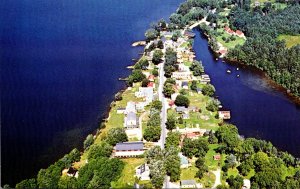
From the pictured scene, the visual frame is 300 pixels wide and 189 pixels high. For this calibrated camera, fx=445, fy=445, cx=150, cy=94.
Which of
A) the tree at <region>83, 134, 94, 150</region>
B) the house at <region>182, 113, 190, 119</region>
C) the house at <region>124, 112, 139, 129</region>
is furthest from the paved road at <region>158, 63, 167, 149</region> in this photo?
the tree at <region>83, 134, 94, 150</region>

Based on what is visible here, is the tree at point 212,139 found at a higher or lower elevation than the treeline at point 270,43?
lower

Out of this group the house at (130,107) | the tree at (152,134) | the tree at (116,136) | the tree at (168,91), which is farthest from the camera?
the tree at (168,91)

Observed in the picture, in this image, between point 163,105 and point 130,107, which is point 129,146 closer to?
point 130,107

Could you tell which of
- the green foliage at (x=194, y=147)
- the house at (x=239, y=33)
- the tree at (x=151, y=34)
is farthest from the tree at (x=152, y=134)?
the house at (x=239, y=33)

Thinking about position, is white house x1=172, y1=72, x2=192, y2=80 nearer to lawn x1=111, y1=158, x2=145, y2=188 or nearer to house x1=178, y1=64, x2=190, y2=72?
house x1=178, y1=64, x2=190, y2=72

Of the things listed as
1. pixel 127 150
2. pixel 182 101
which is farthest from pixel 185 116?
pixel 127 150

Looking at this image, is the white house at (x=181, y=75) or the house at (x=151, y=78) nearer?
the house at (x=151, y=78)

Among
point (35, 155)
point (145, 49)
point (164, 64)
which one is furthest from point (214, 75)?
point (35, 155)

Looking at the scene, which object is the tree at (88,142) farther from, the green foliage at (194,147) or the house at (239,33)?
the house at (239,33)
